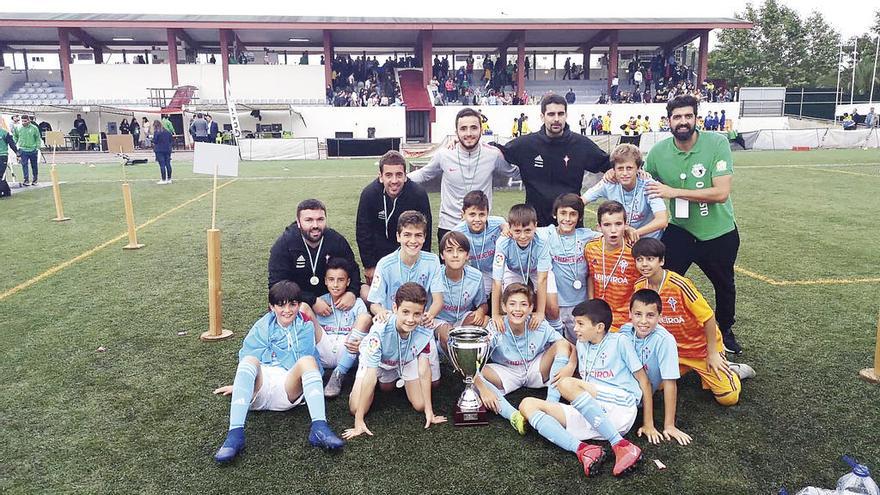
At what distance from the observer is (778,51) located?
5825 cm

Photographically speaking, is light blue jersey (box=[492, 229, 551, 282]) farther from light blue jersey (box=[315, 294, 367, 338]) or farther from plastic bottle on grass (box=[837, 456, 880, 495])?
plastic bottle on grass (box=[837, 456, 880, 495])

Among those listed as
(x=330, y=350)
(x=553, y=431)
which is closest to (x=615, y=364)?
(x=553, y=431)

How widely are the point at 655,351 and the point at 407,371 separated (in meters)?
1.58

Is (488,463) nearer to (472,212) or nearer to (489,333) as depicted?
(489,333)

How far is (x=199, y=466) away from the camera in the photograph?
11.2ft

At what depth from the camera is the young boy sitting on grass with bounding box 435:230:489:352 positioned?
14.6 feet

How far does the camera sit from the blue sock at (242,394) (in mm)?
3627

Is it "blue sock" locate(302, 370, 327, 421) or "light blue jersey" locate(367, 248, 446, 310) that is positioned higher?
"light blue jersey" locate(367, 248, 446, 310)

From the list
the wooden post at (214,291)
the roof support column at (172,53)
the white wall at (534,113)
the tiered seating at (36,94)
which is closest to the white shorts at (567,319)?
the wooden post at (214,291)

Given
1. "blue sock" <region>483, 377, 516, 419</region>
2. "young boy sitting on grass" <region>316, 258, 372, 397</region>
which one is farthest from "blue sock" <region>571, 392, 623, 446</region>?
"young boy sitting on grass" <region>316, 258, 372, 397</region>

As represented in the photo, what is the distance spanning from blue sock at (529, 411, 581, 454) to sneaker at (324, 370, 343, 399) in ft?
4.60

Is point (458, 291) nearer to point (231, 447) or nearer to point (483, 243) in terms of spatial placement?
point (483, 243)

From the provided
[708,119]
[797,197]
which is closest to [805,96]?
[708,119]

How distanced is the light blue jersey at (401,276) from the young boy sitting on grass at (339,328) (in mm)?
233
